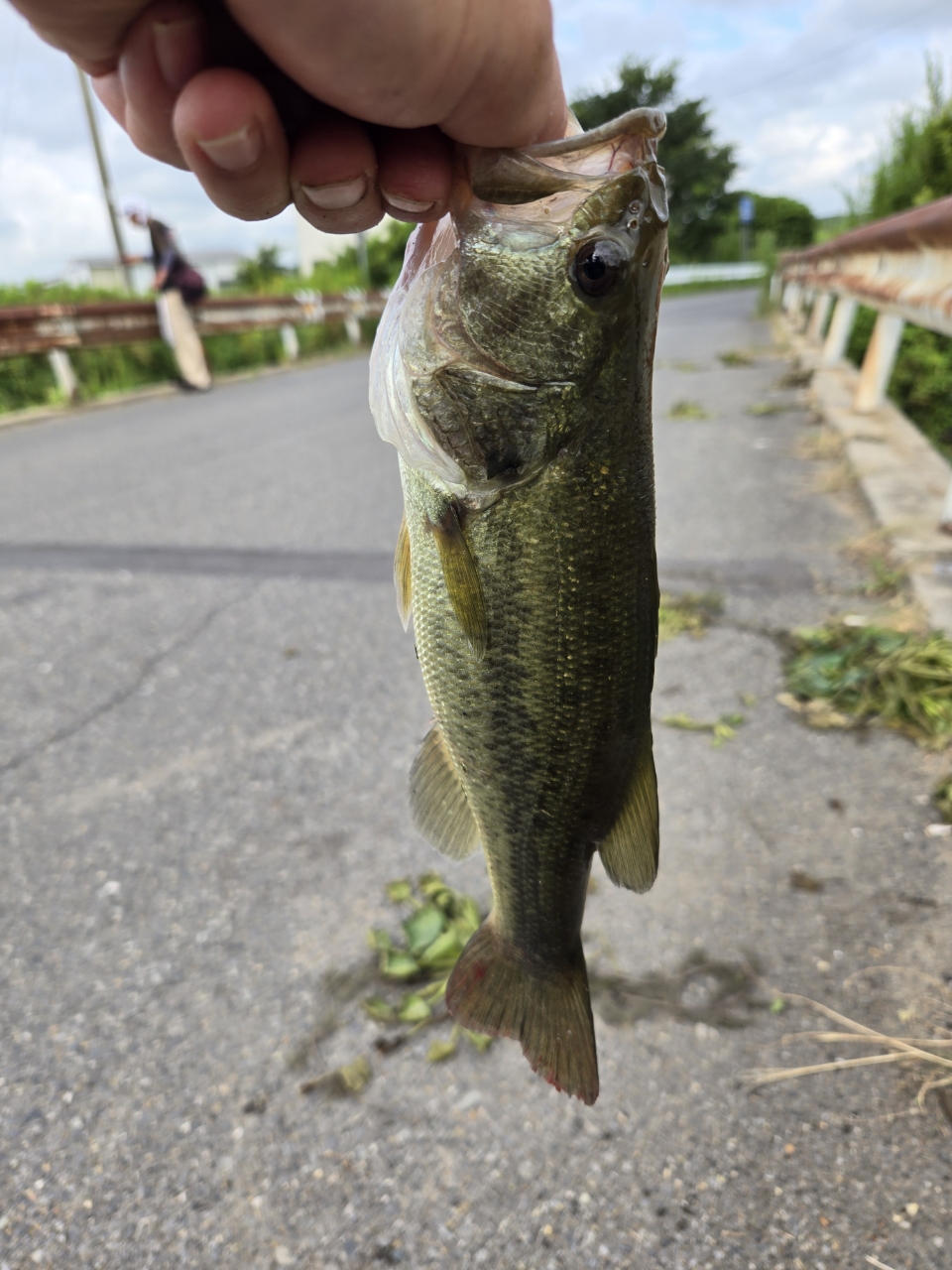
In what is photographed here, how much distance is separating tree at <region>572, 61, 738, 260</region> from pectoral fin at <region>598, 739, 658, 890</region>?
4984cm

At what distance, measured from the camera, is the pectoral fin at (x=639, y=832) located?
1.29 meters

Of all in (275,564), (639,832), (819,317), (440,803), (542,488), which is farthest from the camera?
(819,317)

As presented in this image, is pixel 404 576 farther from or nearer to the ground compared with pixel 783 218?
farther from the ground

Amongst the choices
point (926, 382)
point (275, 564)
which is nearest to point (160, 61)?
point (275, 564)

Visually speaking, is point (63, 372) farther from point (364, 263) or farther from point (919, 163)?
point (364, 263)

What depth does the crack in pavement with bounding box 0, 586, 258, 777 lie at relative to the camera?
298cm

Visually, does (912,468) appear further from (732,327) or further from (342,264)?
(342,264)

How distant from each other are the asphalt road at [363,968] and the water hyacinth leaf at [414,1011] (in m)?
0.06

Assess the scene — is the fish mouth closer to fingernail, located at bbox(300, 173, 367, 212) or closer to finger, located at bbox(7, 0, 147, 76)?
fingernail, located at bbox(300, 173, 367, 212)

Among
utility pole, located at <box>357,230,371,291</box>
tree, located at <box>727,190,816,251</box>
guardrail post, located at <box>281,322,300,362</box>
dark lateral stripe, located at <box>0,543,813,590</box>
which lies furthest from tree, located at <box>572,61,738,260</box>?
dark lateral stripe, located at <box>0,543,813,590</box>

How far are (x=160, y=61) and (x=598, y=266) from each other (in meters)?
0.58

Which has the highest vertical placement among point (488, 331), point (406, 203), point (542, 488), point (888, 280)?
point (406, 203)

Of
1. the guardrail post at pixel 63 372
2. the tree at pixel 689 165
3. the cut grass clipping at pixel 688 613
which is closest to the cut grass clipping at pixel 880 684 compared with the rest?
the cut grass clipping at pixel 688 613

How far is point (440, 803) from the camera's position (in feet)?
4.71
